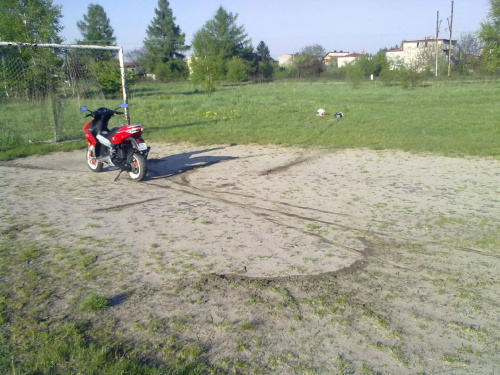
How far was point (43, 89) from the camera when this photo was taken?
42.7ft

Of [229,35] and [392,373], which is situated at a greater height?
[229,35]

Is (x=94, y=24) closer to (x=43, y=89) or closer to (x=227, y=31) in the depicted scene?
(x=227, y=31)

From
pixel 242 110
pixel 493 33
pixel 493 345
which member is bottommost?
pixel 493 345

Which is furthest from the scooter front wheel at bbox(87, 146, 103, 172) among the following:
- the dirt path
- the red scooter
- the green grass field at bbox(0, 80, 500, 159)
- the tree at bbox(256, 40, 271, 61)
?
the tree at bbox(256, 40, 271, 61)

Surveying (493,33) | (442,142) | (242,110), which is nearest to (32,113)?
(242,110)

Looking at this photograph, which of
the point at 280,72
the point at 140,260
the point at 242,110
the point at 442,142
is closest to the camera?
the point at 140,260

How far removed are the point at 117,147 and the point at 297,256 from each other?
5263mm

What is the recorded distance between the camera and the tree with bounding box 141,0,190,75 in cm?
7588

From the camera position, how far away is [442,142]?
12141 millimetres

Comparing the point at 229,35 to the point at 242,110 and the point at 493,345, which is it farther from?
the point at 493,345

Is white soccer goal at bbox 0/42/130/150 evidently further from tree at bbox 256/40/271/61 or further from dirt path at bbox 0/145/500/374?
tree at bbox 256/40/271/61

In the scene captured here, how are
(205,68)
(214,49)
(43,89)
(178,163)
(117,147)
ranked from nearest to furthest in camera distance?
(117,147) < (178,163) < (43,89) < (205,68) < (214,49)

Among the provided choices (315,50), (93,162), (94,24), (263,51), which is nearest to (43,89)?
(93,162)

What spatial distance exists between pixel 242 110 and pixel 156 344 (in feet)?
61.9
